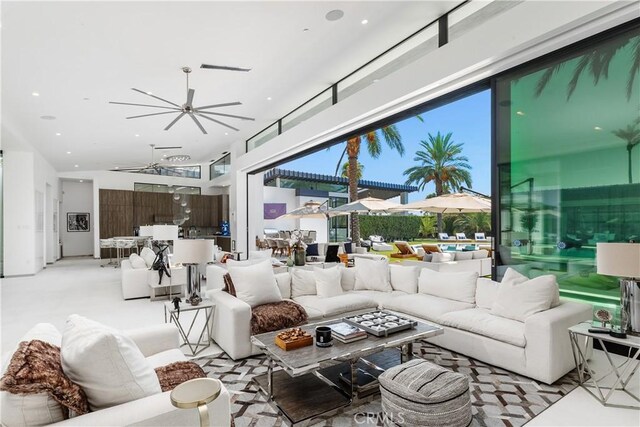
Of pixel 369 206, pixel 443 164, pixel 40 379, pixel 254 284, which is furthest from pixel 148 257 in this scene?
pixel 443 164

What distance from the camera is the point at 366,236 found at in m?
17.6

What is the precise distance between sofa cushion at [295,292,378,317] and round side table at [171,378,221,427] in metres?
2.81

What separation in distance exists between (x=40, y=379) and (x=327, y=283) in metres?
3.35

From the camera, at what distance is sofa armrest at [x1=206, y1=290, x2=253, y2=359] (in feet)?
11.0

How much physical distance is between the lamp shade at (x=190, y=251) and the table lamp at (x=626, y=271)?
11.7 ft

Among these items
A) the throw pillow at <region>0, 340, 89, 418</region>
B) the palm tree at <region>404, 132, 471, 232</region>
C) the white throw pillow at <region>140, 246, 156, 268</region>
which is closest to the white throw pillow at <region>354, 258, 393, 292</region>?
the throw pillow at <region>0, 340, 89, 418</region>

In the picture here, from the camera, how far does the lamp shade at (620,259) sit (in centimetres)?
256

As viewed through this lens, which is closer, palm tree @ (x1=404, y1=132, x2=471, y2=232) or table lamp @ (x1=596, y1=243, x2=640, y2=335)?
table lamp @ (x1=596, y1=243, x2=640, y2=335)

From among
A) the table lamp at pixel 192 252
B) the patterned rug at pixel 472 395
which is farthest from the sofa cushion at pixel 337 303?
the table lamp at pixel 192 252

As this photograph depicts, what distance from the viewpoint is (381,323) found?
118 inches

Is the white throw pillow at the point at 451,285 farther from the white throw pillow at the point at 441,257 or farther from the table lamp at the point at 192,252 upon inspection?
the white throw pillow at the point at 441,257

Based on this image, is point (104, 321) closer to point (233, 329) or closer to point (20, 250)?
point (233, 329)

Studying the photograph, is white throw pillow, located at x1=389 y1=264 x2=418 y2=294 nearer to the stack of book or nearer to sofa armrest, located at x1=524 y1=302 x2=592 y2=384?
sofa armrest, located at x1=524 y1=302 x2=592 y2=384

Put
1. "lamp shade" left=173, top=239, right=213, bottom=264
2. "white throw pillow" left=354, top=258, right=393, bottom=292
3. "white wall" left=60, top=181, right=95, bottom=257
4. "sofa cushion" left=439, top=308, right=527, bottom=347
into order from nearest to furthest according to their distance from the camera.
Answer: "sofa cushion" left=439, top=308, right=527, bottom=347
"lamp shade" left=173, top=239, right=213, bottom=264
"white throw pillow" left=354, top=258, right=393, bottom=292
"white wall" left=60, top=181, right=95, bottom=257
